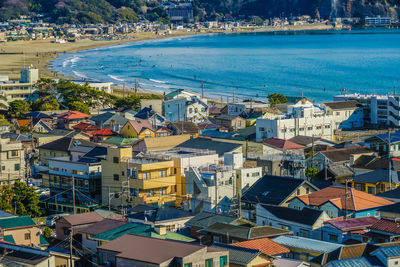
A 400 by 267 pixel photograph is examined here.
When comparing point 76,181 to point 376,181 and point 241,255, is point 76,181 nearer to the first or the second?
point 376,181

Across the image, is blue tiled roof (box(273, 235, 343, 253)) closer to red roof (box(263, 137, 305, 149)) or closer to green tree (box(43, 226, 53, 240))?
green tree (box(43, 226, 53, 240))

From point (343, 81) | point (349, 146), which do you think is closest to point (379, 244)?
point (349, 146)

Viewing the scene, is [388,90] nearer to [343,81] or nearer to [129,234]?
[343,81]

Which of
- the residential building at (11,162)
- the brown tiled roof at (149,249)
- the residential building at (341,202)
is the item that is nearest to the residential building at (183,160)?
the residential building at (341,202)

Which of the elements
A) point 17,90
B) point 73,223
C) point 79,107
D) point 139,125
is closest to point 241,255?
point 73,223

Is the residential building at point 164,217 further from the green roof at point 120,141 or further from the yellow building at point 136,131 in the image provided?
the yellow building at point 136,131

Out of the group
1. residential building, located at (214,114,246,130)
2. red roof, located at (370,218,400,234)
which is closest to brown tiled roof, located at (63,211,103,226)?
red roof, located at (370,218,400,234)
